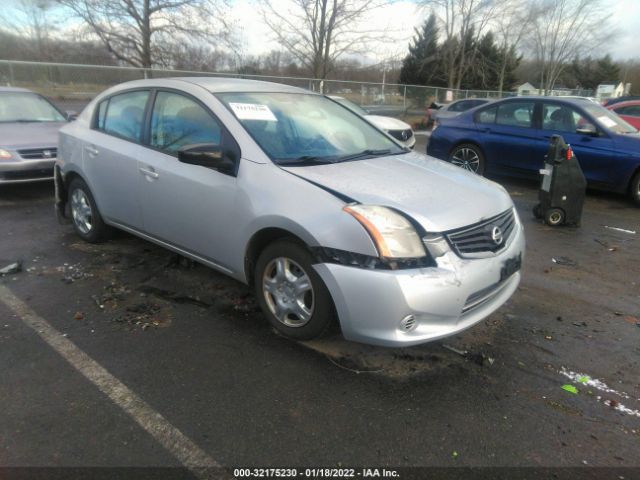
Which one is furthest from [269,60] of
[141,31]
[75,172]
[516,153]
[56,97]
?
[75,172]

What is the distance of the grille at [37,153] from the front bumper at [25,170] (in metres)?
0.06

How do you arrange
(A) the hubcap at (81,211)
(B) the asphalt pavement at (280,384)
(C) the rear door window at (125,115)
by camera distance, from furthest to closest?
(A) the hubcap at (81,211)
(C) the rear door window at (125,115)
(B) the asphalt pavement at (280,384)

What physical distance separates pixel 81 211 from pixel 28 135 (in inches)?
113

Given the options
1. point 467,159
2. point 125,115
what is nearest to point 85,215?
point 125,115

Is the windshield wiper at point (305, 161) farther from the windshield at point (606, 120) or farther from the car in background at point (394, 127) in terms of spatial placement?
the windshield at point (606, 120)

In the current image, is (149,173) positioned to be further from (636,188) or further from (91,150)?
(636,188)

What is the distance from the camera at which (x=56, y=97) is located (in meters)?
13.2

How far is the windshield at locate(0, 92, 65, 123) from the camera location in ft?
25.1

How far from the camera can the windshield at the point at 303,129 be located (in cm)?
340

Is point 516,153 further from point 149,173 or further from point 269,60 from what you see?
point 269,60

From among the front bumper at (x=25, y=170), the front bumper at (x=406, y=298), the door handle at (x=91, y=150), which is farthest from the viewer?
the front bumper at (x=25, y=170)

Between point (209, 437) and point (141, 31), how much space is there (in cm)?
2912

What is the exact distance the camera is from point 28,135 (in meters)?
6.93

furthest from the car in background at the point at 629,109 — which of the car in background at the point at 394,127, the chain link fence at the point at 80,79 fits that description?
the chain link fence at the point at 80,79
